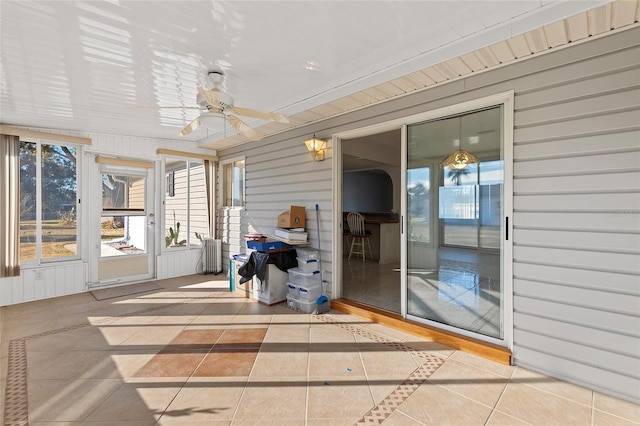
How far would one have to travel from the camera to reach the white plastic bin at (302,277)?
13.2 ft

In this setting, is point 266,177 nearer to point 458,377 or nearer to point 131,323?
point 131,323

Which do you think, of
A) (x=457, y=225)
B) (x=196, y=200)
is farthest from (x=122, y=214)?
(x=457, y=225)

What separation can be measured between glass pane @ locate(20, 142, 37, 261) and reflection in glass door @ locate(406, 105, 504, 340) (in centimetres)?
531

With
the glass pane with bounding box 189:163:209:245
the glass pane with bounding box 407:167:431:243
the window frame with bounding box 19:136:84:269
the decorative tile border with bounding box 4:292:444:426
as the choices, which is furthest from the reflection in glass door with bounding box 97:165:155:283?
the glass pane with bounding box 407:167:431:243

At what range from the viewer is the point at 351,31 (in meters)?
2.34

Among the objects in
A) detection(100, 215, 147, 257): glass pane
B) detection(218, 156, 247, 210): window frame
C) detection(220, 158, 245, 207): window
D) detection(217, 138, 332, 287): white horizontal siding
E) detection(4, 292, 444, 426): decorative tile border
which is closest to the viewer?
detection(4, 292, 444, 426): decorative tile border

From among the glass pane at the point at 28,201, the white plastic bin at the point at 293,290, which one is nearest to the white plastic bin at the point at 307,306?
the white plastic bin at the point at 293,290

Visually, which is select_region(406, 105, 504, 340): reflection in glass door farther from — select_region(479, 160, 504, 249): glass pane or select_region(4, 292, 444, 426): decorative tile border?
select_region(4, 292, 444, 426): decorative tile border

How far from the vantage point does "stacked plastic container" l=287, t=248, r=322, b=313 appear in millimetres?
3910

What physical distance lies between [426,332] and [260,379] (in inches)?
67.2

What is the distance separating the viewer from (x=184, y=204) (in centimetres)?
603

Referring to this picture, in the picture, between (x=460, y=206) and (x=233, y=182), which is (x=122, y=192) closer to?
(x=233, y=182)

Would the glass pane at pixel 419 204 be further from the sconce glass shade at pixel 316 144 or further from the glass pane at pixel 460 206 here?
the sconce glass shade at pixel 316 144

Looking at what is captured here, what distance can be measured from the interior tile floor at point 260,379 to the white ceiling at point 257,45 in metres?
2.33
